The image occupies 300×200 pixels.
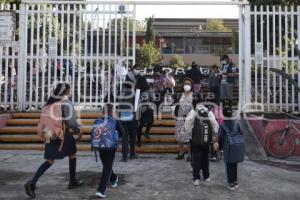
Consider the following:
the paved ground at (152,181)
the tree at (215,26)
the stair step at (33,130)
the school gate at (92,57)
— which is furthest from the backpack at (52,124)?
the tree at (215,26)

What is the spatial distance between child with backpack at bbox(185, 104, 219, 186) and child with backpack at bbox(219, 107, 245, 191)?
0.68 ft

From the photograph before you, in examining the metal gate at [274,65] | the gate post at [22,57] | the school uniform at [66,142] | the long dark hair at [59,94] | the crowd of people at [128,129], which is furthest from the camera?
the gate post at [22,57]

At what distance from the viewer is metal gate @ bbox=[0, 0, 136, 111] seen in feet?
39.2

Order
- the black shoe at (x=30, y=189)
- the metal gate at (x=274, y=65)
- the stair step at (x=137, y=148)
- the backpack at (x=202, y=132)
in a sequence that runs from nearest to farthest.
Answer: the black shoe at (x=30, y=189) → the backpack at (x=202, y=132) → the stair step at (x=137, y=148) → the metal gate at (x=274, y=65)

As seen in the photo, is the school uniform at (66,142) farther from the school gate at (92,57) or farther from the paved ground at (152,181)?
the school gate at (92,57)

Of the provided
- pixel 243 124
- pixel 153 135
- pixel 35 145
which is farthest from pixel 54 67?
pixel 243 124

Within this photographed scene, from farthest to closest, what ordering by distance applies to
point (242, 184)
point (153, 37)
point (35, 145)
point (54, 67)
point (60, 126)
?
point (153, 37), point (54, 67), point (35, 145), point (242, 184), point (60, 126)

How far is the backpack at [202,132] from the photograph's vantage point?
7367 mm

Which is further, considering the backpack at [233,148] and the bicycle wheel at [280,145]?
the bicycle wheel at [280,145]

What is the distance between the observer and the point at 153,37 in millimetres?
52875

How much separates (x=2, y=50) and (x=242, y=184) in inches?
312

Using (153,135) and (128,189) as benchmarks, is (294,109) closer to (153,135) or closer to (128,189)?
(153,135)

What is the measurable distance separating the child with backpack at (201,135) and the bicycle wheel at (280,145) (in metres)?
2.94

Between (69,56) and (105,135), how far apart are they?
590cm
